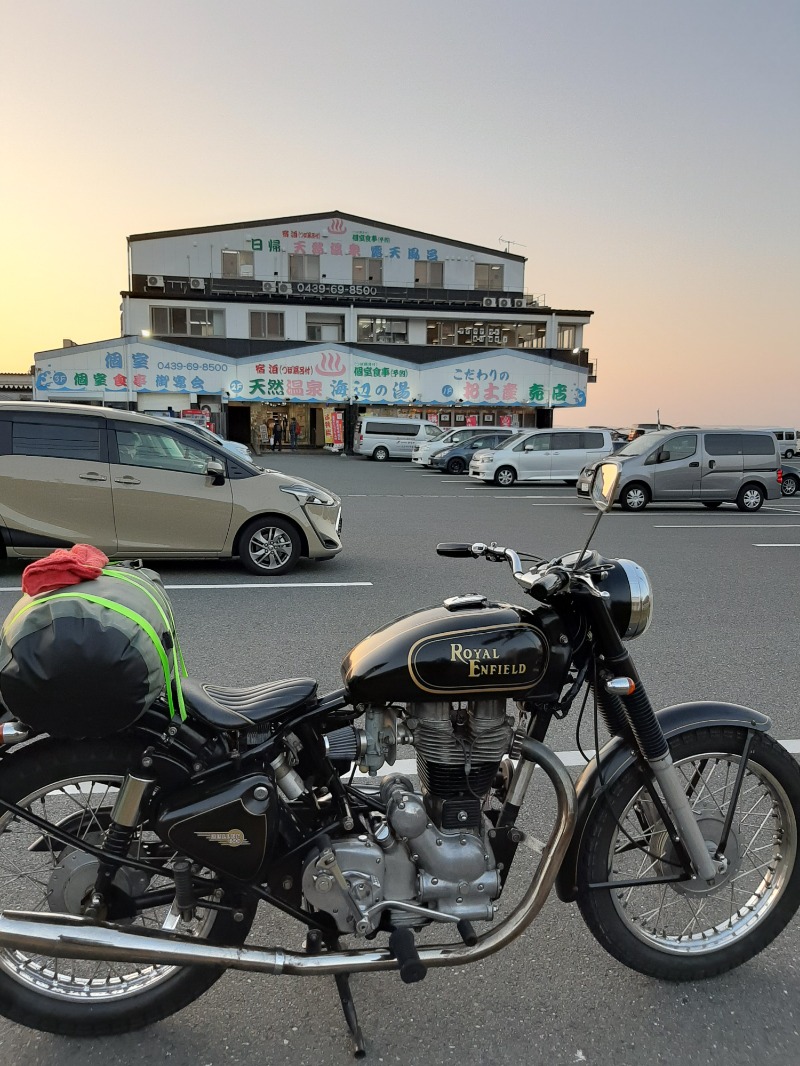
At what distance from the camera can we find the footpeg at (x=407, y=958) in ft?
6.13

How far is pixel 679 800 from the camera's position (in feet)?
6.89

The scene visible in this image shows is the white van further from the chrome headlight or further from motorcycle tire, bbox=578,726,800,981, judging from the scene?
the chrome headlight

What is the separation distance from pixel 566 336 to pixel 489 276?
6965 mm

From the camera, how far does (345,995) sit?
1.97 meters

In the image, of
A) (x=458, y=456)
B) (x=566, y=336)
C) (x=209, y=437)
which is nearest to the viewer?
(x=209, y=437)

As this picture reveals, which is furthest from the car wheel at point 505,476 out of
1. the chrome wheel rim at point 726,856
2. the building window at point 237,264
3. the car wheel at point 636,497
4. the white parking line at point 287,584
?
the building window at point 237,264

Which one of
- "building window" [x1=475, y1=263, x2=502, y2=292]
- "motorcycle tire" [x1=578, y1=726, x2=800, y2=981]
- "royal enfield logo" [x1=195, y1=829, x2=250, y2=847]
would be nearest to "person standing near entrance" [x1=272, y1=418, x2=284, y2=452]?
"building window" [x1=475, y1=263, x2=502, y2=292]

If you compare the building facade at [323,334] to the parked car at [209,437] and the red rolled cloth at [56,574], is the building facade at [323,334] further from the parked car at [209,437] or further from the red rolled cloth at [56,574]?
the red rolled cloth at [56,574]

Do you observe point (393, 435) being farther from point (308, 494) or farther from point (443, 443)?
point (308, 494)

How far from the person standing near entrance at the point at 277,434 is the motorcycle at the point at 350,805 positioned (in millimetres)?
42282

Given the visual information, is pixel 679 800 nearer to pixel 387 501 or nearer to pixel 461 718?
pixel 461 718

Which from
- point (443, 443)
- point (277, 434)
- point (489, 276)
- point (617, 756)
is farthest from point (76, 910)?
point (489, 276)

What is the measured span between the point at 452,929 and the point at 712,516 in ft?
46.0

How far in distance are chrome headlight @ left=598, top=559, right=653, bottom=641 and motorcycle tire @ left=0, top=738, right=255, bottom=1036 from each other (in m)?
1.24
